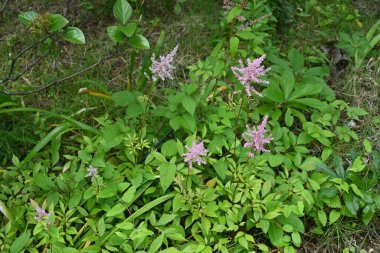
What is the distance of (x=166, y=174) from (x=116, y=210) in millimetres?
299

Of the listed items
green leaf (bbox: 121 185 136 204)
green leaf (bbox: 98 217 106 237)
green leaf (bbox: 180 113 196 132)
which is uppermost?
green leaf (bbox: 180 113 196 132)

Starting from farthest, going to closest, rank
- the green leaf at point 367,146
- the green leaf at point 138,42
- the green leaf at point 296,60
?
1. the green leaf at point 296,60
2. the green leaf at point 367,146
3. the green leaf at point 138,42

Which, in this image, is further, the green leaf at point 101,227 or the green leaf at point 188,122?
the green leaf at point 188,122

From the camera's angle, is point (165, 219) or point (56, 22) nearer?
point (56, 22)

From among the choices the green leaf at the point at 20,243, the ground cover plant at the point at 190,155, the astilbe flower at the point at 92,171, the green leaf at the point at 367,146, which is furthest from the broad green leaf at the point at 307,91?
the green leaf at the point at 20,243

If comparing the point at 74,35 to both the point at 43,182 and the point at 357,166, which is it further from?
the point at 357,166

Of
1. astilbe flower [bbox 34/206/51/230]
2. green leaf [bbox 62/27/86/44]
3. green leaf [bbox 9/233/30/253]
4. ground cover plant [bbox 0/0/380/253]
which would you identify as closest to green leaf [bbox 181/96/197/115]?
ground cover plant [bbox 0/0/380/253]

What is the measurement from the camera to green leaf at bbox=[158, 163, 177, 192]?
6.80 feet

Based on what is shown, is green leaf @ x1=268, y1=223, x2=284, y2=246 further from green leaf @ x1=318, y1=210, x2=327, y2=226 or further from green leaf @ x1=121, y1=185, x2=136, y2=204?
green leaf @ x1=121, y1=185, x2=136, y2=204

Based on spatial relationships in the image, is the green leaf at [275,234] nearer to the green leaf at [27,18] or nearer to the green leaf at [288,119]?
the green leaf at [288,119]

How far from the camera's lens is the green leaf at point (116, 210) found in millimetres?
2047

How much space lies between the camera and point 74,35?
1849 mm

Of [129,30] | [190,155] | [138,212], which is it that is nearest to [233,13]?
[129,30]

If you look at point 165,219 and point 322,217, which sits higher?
point 165,219
